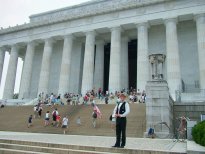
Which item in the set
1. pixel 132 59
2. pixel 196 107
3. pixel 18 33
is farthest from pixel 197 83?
pixel 18 33

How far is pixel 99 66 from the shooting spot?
47094 mm

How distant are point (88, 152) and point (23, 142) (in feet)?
13.5

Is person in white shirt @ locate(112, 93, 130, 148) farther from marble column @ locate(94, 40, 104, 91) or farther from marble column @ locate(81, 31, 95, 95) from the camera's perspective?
marble column @ locate(94, 40, 104, 91)

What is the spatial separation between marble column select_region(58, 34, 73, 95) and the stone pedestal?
2675 centimetres

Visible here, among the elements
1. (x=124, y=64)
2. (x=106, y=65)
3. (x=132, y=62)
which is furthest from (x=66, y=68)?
(x=132, y=62)

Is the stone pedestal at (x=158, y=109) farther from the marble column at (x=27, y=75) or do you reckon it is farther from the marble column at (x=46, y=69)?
the marble column at (x=27, y=75)

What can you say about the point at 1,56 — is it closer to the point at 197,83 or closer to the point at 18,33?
the point at 18,33

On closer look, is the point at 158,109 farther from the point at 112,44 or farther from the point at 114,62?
the point at 112,44

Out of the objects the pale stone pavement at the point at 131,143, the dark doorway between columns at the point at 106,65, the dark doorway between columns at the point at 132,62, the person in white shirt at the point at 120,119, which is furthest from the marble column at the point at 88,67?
the person in white shirt at the point at 120,119

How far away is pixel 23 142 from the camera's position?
12203 mm

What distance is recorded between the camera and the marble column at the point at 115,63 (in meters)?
40.1

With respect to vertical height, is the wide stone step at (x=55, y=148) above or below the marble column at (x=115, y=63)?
below

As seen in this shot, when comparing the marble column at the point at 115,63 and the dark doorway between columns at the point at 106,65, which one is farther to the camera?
the dark doorway between columns at the point at 106,65

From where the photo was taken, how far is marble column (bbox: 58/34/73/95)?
44188 mm
